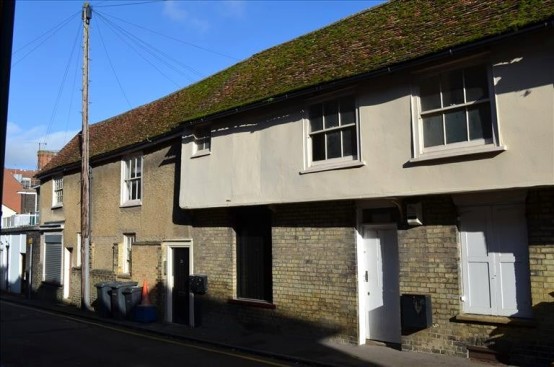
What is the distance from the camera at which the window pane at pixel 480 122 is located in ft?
29.0

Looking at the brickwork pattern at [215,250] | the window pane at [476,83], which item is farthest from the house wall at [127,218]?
the window pane at [476,83]

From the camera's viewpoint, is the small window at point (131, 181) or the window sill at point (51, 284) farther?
the window sill at point (51, 284)

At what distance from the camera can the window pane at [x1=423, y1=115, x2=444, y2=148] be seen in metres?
9.50

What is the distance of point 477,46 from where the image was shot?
865cm

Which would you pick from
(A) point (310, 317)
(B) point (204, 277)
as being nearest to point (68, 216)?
(B) point (204, 277)

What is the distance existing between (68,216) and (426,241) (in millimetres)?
17516

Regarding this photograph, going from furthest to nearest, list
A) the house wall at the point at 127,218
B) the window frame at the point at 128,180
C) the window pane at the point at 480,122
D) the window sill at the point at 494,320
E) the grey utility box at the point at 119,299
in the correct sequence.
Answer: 1. the window frame at the point at 128,180
2. the grey utility box at the point at 119,299
3. the house wall at the point at 127,218
4. the window pane at the point at 480,122
5. the window sill at the point at 494,320

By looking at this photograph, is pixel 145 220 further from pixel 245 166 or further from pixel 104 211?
pixel 245 166

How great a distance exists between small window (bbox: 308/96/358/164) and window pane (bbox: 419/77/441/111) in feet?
4.95

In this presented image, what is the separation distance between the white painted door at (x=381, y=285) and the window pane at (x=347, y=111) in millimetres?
2277

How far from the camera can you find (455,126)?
9273 millimetres

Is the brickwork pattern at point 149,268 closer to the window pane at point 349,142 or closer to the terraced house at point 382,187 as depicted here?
the terraced house at point 382,187

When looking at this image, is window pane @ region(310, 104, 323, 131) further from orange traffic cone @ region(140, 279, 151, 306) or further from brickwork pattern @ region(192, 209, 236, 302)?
orange traffic cone @ region(140, 279, 151, 306)

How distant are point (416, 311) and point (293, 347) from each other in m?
2.80
